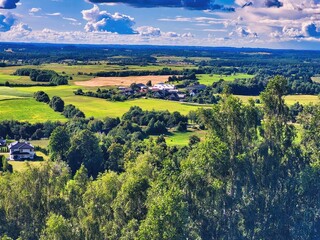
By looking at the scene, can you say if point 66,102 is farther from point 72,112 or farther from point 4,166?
point 4,166

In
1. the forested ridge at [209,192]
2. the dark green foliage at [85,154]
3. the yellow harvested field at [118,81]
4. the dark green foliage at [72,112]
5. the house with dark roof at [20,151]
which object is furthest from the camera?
the yellow harvested field at [118,81]

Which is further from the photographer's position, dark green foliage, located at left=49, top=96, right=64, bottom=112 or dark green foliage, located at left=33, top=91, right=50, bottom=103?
dark green foliage, located at left=33, top=91, right=50, bottom=103

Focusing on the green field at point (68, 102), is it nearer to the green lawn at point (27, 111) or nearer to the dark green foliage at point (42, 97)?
the green lawn at point (27, 111)

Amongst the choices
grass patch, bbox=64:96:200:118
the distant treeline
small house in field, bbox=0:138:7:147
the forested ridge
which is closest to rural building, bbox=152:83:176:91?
grass patch, bbox=64:96:200:118

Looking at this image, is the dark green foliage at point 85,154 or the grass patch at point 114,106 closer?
the dark green foliage at point 85,154

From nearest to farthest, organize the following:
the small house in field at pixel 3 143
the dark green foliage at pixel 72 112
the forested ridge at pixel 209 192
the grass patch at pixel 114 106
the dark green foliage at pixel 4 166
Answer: the forested ridge at pixel 209 192, the dark green foliage at pixel 4 166, the small house in field at pixel 3 143, the dark green foliage at pixel 72 112, the grass patch at pixel 114 106

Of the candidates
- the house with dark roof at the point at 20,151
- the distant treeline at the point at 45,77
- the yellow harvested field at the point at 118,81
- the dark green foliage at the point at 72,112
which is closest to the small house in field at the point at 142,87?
the yellow harvested field at the point at 118,81

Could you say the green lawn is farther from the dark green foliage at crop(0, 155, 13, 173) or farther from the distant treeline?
the distant treeline

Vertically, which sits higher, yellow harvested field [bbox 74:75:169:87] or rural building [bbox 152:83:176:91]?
yellow harvested field [bbox 74:75:169:87]
